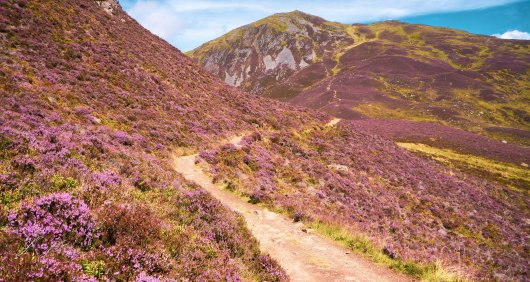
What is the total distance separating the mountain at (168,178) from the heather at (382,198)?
18cm

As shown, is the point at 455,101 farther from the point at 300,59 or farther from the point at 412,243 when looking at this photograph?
the point at 412,243

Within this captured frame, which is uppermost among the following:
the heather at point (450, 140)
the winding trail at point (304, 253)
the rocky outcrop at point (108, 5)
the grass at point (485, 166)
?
the rocky outcrop at point (108, 5)

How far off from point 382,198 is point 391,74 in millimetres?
113835

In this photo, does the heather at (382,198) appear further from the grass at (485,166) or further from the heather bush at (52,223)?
the heather bush at (52,223)

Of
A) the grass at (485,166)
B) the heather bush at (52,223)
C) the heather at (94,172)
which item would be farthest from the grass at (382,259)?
the grass at (485,166)

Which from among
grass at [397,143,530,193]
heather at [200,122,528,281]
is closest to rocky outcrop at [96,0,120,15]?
heather at [200,122,528,281]

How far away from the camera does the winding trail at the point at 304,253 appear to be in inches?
363

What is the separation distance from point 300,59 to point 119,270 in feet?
558

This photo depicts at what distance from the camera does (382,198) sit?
85.7 feet

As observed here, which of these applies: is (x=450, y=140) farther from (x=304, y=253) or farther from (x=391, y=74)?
(x=304, y=253)

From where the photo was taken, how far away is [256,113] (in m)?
39.5

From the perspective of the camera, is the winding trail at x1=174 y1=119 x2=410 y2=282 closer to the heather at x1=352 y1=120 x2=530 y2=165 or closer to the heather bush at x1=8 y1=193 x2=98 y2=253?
the heather bush at x1=8 y1=193 x2=98 y2=253

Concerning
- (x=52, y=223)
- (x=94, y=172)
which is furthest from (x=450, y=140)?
(x=52, y=223)

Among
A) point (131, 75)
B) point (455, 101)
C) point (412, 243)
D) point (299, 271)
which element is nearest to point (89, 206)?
point (299, 271)
